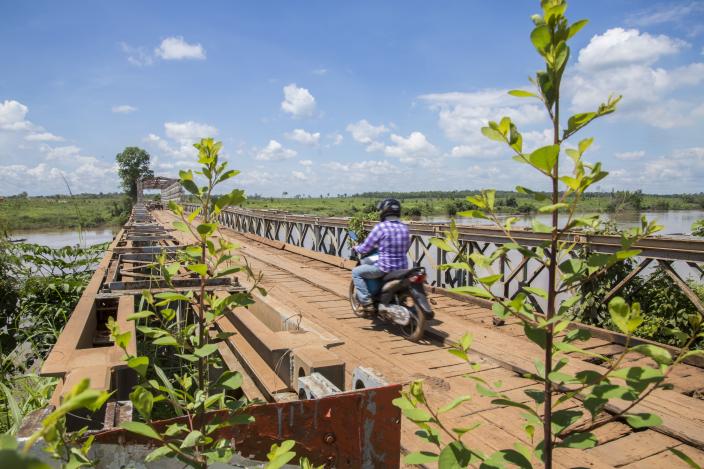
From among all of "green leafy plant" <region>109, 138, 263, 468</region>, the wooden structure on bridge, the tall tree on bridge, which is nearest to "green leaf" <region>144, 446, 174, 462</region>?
"green leafy plant" <region>109, 138, 263, 468</region>

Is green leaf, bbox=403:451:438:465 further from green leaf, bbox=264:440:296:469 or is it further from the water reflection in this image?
the water reflection

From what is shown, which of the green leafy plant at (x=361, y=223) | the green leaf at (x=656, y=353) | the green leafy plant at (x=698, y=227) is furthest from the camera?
the green leafy plant at (x=361, y=223)

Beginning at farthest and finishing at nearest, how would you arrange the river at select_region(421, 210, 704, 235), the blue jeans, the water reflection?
the water reflection, the blue jeans, the river at select_region(421, 210, 704, 235)

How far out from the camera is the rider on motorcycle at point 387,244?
5.47 meters

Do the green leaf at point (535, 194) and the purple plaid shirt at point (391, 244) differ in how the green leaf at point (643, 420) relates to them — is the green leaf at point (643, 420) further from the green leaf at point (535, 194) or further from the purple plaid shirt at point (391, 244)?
the purple plaid shirt at point (391, 244)

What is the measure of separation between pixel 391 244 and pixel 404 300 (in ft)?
Answer: 2.03

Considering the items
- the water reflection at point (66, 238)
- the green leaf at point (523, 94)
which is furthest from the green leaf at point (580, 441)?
the water reflection at point (66, 238)

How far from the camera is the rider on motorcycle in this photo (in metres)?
5.47

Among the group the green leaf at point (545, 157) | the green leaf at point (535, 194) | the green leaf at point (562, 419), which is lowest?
the green leaf at point (562, 419)

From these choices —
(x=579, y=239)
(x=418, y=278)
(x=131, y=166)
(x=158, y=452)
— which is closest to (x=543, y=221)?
(x=579, y=239)

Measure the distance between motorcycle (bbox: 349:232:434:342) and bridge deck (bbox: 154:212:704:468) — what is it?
6.8 inches

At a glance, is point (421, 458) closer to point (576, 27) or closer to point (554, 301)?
point (554, 301)

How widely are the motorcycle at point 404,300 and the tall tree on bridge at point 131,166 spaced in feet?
193

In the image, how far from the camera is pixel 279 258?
12.1 meters
